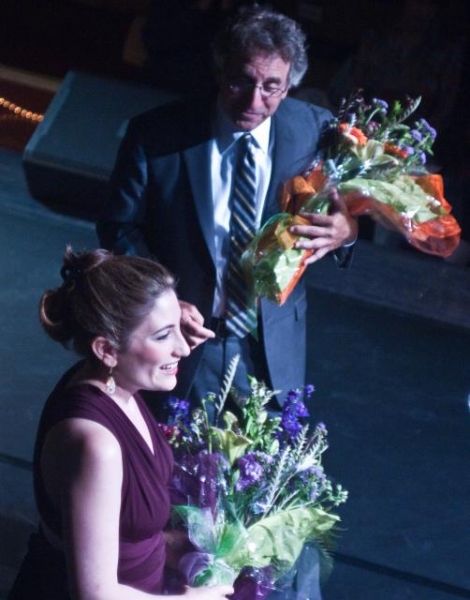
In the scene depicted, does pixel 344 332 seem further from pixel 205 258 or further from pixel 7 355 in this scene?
pixel 205 258

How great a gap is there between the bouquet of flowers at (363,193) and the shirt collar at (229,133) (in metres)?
0.14

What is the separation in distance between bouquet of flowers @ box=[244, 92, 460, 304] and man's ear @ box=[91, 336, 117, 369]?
2.14ft

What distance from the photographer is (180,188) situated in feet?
8.81

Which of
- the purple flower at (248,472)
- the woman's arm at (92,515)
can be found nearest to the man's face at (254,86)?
the purple flower at (248,472)

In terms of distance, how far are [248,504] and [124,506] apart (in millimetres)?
222

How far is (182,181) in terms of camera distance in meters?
2.68

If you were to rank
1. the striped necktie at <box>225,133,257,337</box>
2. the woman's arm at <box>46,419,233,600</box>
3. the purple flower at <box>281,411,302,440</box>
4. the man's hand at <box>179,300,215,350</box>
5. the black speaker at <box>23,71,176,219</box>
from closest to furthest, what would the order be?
the woman's arm at <box>46,419,233,600</box> < the purple flower at <box>281,411,302,440</box> < the man's hand at <box>179,300,215,350</box> < the striped necktie at <box>225,133,257,337</box> < the black speaker at <box>23,71,176,219</box>

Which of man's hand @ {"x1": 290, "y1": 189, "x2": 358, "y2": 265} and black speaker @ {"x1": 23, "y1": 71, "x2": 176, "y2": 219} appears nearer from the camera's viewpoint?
man's hand @ {"x1": 290, "y1": 189, "x2": 358, "y2": 265}

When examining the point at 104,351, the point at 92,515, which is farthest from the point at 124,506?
the point at 104,351

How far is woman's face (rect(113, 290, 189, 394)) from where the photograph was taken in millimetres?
2002

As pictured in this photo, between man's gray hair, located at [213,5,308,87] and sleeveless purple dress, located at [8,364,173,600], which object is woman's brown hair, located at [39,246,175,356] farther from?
man's gray hair, located at [213,5,308,87]

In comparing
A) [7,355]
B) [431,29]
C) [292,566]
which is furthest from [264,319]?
[431,29]

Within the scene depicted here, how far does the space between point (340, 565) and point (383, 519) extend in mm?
322

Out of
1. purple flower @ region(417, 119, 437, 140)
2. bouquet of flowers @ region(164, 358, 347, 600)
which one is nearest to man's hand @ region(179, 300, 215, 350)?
bouquet of flowers @ region(164, 358, 347, 600)
